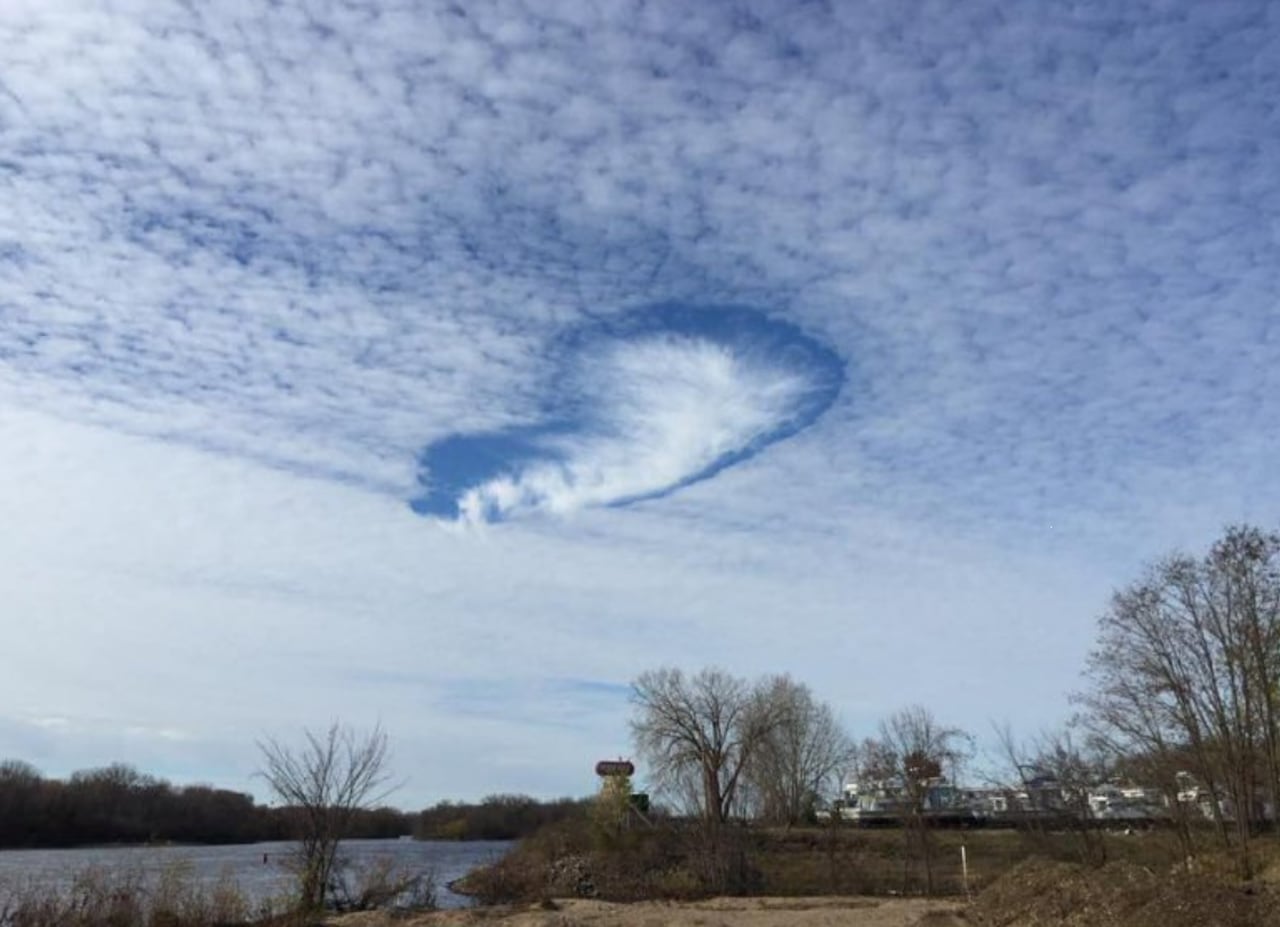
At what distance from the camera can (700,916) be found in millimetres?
24391

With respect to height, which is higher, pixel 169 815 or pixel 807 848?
pixel 169 815

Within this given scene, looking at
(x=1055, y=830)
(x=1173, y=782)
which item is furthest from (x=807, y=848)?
(x=1173, y=782)

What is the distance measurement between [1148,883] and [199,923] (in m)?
18.5

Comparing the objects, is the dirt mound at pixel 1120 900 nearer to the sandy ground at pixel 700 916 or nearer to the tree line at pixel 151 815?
the sandy ground at pixel 700 916

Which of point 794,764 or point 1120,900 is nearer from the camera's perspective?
point 1120,900

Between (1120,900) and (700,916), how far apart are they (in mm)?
9701

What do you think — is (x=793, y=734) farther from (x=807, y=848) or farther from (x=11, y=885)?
(x=11, y=885)

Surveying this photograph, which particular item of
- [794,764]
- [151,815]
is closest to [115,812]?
[151,815]

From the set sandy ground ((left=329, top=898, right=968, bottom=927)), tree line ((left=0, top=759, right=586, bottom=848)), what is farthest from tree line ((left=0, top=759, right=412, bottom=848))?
sandy ground ((left=329, top=898, right=968, bottom=927))

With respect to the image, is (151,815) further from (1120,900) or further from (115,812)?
(1120,900)

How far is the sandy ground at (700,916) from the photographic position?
22922 mm

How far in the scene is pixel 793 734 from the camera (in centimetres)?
7844

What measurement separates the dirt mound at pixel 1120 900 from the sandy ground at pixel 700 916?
1.34 meters

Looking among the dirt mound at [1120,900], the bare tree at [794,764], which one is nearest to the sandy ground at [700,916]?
the dirt mound at [1120,900]
